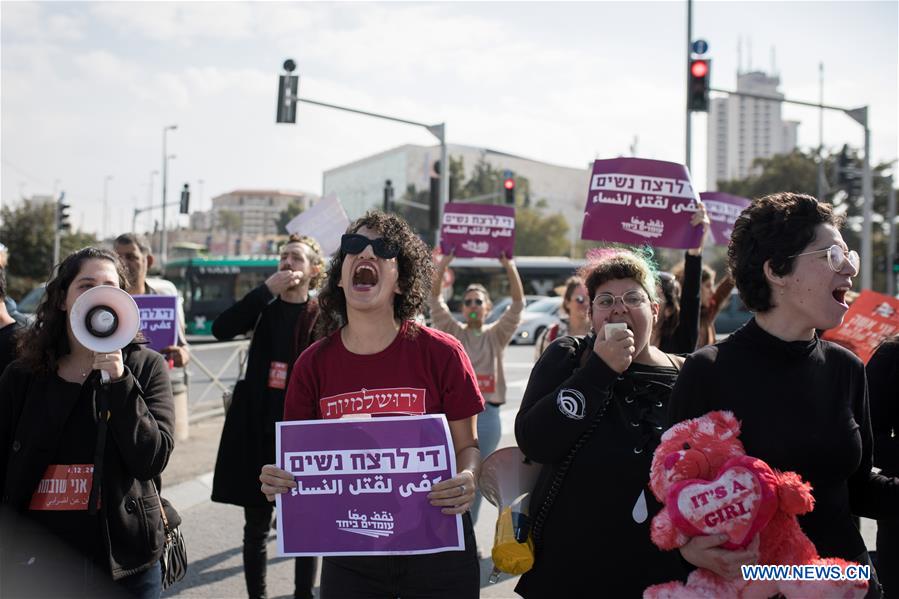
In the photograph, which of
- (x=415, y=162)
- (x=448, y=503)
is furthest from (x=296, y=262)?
(x=415, y=162)

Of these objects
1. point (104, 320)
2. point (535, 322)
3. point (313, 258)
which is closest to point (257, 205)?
point (535, 322)

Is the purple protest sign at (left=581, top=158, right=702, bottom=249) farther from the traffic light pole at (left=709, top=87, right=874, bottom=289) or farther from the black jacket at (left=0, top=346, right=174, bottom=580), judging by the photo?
the traffic light pole at (left=709, top=87, right=874, bottom=289)

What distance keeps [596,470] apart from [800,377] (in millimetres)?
736

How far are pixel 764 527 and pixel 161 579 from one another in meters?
2.28

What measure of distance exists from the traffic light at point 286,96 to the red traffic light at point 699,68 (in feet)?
27.0

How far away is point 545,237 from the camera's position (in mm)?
59500

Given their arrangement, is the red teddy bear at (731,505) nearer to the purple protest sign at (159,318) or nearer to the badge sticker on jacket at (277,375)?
the badge sticker on jacket at (277,375)

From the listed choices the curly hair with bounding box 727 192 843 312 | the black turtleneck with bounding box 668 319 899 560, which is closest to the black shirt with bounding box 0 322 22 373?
the black turtleneck with bounding box 668 319 899 560

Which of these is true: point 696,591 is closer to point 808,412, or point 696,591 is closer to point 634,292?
point 808,412

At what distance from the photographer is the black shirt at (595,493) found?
8.80ft

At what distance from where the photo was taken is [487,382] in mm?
6562

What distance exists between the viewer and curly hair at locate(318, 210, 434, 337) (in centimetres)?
316

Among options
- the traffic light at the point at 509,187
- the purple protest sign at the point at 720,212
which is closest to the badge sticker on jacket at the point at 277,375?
the purple protest sign at the point at 720,212

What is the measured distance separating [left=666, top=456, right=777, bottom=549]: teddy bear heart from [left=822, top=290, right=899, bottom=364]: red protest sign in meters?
3.71
